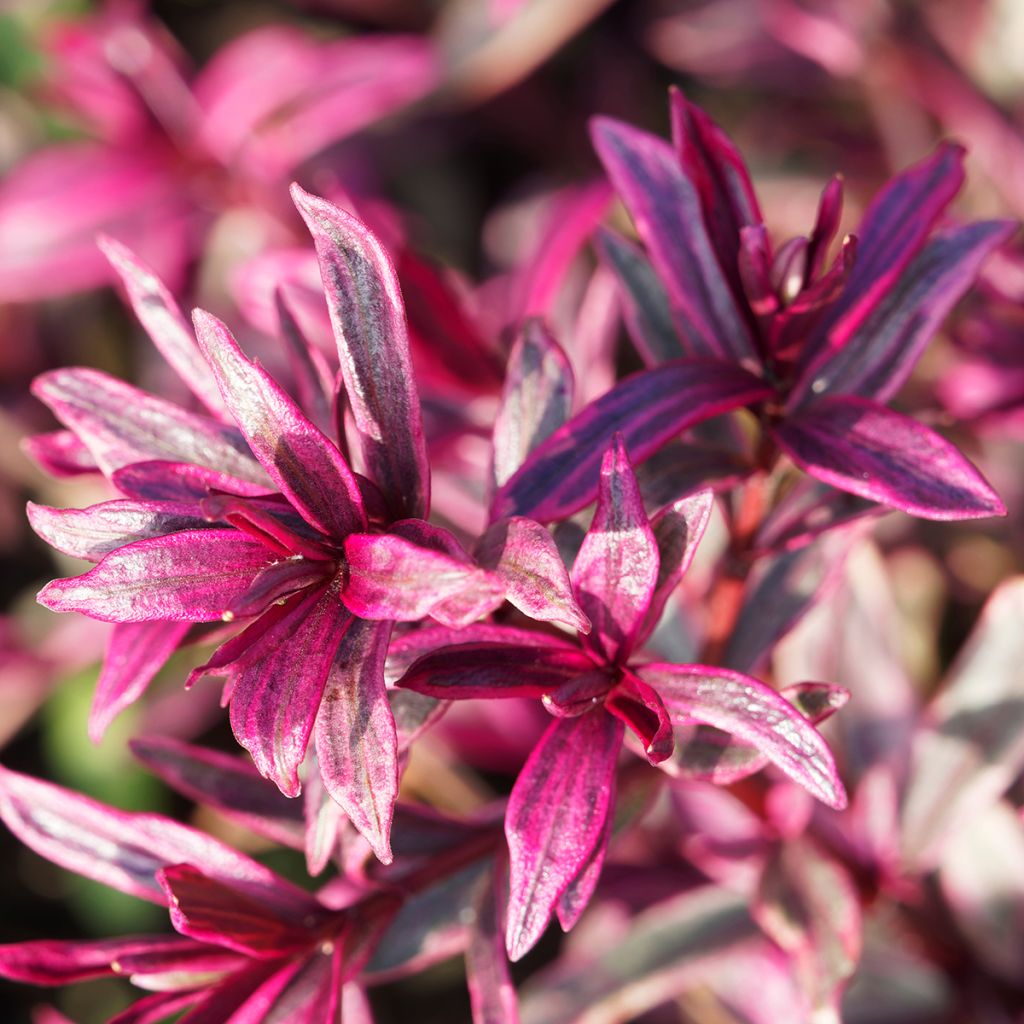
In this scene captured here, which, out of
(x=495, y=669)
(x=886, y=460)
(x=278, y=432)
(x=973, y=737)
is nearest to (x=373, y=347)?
(x=278, y=432)

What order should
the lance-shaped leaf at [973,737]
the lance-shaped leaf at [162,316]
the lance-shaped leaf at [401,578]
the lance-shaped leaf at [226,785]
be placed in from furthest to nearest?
the lance-shaped leaf at [973,737] → the lance-shaped leaf at [226,785] → the lance-shaped leaf at [162,316] → the lance-shaped leaf at [401,578]

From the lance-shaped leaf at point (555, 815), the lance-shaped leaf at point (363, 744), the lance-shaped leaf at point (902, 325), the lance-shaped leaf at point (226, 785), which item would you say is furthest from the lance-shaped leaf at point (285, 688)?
the lance-shaped leaf at point (902, 325)

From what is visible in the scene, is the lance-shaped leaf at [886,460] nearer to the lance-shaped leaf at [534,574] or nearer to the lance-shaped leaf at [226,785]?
the lance-shaped leaf at [534,574]

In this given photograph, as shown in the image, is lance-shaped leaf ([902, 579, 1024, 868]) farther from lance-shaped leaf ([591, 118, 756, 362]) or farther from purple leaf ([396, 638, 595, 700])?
purple leaf ([396, 638, 595, 700])

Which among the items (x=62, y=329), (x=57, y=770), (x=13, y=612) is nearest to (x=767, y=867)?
(x=57, y=770)

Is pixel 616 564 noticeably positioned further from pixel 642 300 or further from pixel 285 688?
pixel 642 300
